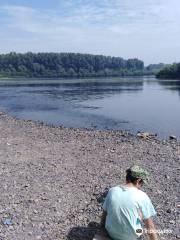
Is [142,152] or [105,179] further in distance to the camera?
[142,152]

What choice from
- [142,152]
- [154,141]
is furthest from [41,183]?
[154,141]

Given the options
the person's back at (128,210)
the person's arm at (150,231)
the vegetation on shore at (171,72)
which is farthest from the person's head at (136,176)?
the vegetation on shore at (171,72)

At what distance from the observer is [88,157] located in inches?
708

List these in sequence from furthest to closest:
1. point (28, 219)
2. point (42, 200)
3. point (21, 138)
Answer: point (21, 138) < point (42, 200) < point (28, 219)

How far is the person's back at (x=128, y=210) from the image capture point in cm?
691

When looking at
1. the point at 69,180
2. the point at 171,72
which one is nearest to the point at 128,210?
the point at 69,180

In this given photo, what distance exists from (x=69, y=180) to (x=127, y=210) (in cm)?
686

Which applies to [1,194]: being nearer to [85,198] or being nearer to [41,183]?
[41,183]

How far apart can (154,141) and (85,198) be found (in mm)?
13654

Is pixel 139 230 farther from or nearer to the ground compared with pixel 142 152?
farther from the ground

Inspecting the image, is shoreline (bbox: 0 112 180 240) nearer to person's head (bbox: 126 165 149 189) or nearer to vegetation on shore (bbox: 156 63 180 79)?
person's head (bbox: 126 165 149 189)

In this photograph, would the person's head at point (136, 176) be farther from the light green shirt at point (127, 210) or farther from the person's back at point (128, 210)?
the light green shirt at point (127, 210)

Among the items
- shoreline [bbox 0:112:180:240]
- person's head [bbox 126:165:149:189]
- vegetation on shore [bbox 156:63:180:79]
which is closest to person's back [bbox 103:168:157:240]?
person's head [bbox 126:165:149:189]

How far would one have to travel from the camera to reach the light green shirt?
22.7ft
